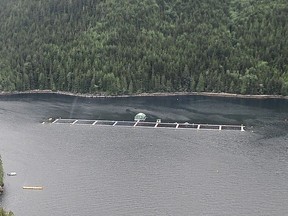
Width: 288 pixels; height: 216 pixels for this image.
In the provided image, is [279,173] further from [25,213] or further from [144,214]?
[25,213]

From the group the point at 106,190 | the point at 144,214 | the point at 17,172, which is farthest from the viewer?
the point at 17,172

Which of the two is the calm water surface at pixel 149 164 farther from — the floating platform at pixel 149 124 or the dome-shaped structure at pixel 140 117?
the floating platform at pixel 149 124

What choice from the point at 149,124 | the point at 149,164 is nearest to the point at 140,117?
the point at 149,124

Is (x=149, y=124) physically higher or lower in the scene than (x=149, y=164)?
higher

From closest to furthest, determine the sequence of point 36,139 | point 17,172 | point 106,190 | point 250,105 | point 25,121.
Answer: point 106,190
point 17,172
point 36,139
point 25,121
point 250,105

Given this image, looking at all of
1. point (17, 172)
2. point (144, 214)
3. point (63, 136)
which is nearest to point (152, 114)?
point (63, 136)

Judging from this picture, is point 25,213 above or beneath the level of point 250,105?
beneath

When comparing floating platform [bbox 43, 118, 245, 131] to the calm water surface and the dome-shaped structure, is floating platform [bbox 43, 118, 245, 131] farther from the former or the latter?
the calm water surface

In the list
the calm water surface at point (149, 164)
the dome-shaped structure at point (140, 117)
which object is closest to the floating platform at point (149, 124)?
the dome-shaped structure at point (140, 117)

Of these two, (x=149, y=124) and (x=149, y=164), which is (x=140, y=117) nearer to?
(x=149, y=124)
